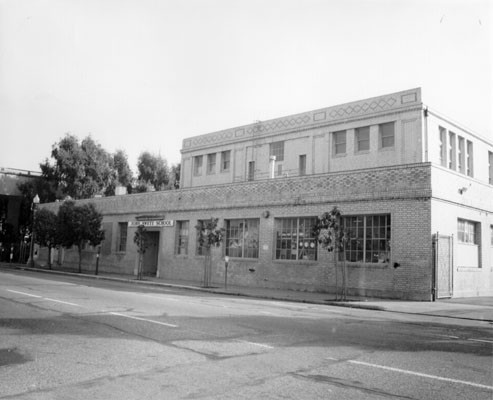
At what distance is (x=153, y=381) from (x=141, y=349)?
1.80m

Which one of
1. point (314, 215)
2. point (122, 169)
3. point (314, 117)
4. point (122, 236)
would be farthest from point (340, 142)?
point (122, 169)

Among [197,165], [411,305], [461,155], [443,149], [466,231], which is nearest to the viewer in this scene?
[411,305]

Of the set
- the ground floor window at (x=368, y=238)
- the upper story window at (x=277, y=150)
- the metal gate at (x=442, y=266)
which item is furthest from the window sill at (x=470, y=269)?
the upper story window at (x=277, y=150)

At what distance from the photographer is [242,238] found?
26359 millimetres

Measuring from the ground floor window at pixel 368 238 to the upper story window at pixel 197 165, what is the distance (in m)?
19.6

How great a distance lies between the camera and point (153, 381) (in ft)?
19.0

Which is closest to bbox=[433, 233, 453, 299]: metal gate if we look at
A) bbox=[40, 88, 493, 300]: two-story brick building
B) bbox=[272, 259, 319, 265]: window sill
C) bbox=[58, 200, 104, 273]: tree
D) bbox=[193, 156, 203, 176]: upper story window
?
bbox=[40, 88, 493, 300]: two-story brick building

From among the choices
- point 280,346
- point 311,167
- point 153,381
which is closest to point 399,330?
point 280,346

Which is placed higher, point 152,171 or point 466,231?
point 152,171

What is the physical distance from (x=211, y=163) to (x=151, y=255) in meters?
9.30

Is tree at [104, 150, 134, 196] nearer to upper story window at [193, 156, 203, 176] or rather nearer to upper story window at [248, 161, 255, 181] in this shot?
upper story window at [193, 156, 203, 176]

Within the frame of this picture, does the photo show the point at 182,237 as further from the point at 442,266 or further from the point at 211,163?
the point at 442,266

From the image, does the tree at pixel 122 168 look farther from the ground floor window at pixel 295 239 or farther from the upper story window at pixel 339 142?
the ground floor window at pixel 295 239

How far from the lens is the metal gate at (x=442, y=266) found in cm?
1894
